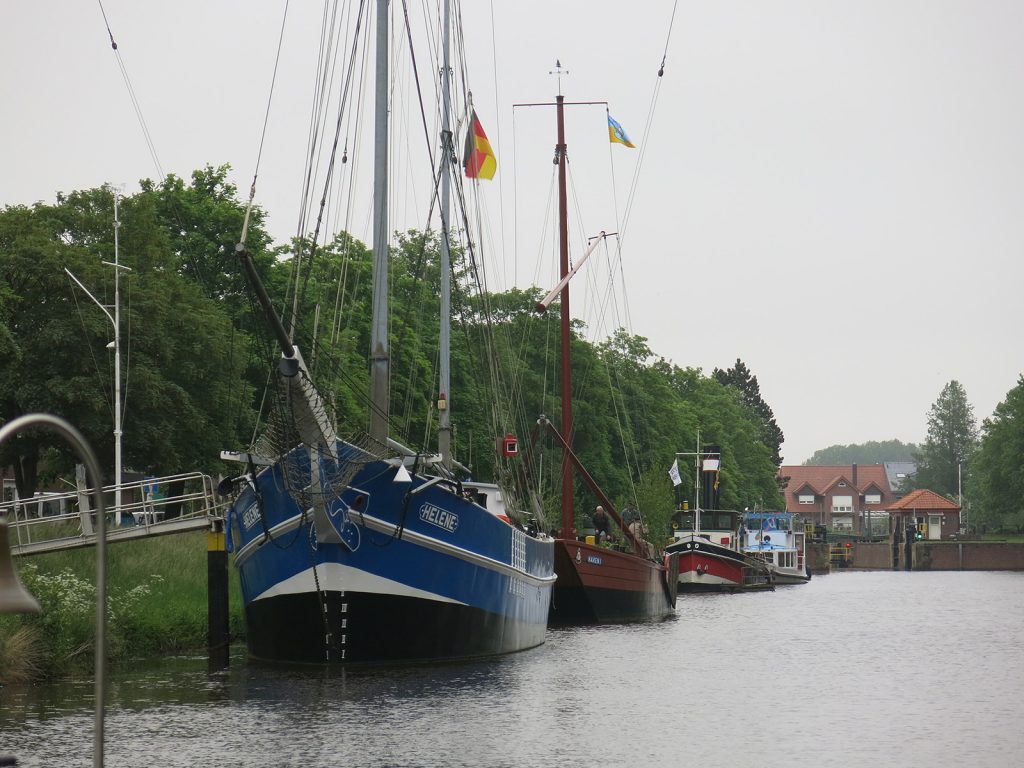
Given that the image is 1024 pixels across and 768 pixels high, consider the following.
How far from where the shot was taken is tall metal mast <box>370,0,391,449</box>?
86.3 ft

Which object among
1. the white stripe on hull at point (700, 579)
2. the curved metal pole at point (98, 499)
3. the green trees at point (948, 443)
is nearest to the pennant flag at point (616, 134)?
the white stripe on hull at point (700, 579)

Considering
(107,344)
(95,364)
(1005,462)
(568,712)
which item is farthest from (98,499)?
(1005,462)

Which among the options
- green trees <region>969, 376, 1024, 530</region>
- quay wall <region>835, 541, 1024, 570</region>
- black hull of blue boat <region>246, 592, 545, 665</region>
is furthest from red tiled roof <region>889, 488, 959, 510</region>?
black hull of blue boat <region>246, 592, 545, 665</region>

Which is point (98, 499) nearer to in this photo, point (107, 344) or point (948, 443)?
point (107, 344)

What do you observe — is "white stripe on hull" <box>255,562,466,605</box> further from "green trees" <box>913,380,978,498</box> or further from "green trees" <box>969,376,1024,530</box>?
"green trees" <box>913,380,978,498</box>

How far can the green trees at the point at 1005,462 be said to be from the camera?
12000cm

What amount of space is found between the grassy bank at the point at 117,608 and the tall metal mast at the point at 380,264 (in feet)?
18.5

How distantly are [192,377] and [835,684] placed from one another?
86.4 feet

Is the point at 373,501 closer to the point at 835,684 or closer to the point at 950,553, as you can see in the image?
the point at 835,684

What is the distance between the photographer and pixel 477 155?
39.9 m

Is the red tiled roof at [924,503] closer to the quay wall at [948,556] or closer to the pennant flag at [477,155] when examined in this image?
the quay wall at [948,556]

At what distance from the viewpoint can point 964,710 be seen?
23859 mm

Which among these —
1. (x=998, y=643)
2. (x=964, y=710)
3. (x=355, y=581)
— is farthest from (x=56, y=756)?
(x=998, y=643)

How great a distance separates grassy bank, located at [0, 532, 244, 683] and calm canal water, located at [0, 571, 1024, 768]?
0.61 metres
